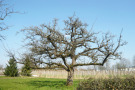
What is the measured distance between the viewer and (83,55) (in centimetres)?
1420

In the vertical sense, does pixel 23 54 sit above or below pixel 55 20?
below

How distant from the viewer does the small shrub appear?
226 inches

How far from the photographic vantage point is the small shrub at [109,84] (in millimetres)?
5742

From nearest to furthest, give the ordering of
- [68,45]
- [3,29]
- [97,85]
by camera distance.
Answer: [97,85], [3,29], [68,45]

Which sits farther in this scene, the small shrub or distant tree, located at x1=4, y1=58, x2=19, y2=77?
distant tree, located at x1=4, y1=58, x2=19, y2=77

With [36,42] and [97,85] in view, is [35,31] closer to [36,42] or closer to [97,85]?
[36,42]

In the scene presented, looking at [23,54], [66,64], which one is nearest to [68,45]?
[66,64]

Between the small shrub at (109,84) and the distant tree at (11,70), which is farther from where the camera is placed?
the distant tree at (11,70)

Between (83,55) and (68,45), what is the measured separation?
2.22 metres

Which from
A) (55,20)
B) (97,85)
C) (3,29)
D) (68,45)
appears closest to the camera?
(97,85)

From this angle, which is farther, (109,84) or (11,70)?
(11,70)

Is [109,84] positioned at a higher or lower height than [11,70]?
higher

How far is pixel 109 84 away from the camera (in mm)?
5824

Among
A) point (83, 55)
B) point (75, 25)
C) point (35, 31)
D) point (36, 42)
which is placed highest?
point (75, 25)
